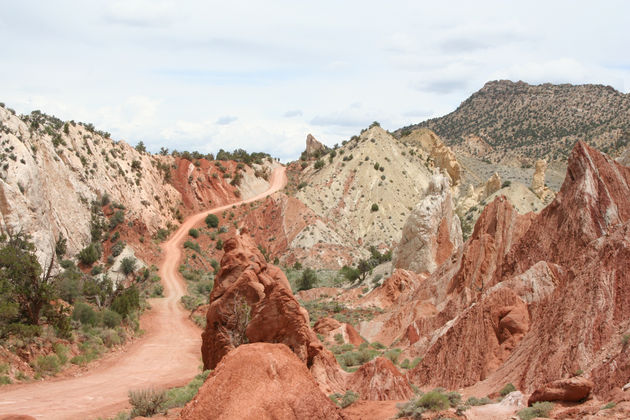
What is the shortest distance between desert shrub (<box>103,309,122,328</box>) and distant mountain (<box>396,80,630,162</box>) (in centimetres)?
8433

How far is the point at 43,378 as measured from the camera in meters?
18.7

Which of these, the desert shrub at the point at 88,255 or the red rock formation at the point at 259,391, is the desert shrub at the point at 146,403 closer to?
the red rock formation at the point at 259,391

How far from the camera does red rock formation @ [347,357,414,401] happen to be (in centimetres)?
1362

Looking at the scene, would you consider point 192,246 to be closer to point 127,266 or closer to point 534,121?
point 127,266

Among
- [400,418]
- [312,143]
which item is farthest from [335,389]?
[312,143]

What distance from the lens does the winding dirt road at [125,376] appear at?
14890 mm

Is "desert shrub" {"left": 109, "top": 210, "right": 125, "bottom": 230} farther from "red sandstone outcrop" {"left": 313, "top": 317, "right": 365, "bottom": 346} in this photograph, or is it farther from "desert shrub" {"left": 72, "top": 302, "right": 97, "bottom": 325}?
"red sandstone outcrop" {"left": 313, "top": 317, "right": 365, "bottom": 346}

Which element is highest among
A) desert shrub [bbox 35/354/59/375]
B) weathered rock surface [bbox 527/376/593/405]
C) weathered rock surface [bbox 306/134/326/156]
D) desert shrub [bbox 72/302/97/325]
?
weathered rock surface [bbox 306/134/326/156]

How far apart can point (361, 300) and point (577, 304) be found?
26061 mm

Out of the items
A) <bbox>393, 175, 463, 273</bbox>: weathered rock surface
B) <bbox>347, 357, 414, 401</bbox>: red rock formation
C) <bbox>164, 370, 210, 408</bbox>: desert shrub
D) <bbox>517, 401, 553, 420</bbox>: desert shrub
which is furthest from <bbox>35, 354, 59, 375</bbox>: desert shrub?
<bbox>393, 175, 463, 273</bbox>: weathered rock surface

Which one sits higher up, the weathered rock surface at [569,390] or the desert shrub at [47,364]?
the desert shrub at [47,364]

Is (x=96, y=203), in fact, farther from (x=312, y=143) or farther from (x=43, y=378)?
(x=312, y=143)

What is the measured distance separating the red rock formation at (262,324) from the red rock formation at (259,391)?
4565mm

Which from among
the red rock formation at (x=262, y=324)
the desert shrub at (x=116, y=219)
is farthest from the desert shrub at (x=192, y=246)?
the red rock formation at (x=262, y=324)
